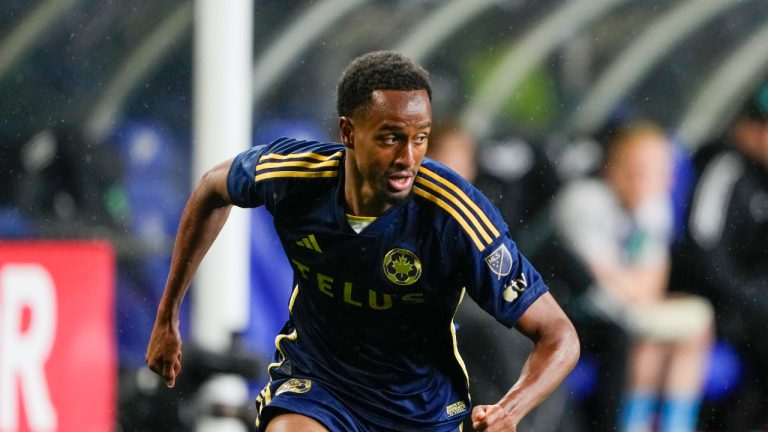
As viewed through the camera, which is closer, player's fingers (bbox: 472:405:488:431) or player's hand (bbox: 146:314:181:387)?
player's fingers (bbox: 472:405:488:431)

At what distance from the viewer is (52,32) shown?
665cm

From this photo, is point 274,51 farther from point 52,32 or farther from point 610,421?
point 610,421

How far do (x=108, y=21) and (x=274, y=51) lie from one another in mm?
765

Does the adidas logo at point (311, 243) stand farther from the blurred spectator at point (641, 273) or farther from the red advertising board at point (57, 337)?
the blurred spectator at point (641, 273)

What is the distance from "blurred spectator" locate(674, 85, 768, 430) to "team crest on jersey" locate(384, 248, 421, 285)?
11.5 ft

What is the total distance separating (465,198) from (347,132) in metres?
0.35

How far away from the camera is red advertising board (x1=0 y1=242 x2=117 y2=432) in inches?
249

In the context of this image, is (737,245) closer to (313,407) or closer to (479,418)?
(313,407)

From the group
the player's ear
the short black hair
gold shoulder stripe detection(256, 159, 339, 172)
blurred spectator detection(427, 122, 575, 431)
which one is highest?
the short black hair

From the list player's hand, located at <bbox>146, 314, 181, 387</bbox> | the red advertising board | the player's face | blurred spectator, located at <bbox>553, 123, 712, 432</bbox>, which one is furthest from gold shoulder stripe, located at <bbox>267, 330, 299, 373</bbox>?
blurred spectator, located at <bbox>553, 123, 712, 432</bbox>

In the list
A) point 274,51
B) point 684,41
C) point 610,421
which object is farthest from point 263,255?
point 684,41

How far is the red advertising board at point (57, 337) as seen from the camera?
249 inches

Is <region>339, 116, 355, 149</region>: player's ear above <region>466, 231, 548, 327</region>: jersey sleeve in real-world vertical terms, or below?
above

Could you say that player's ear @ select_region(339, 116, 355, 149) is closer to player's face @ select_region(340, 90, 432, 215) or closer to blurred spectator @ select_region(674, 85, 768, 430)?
player's face @ select_region(340, 90, 432, 215)
